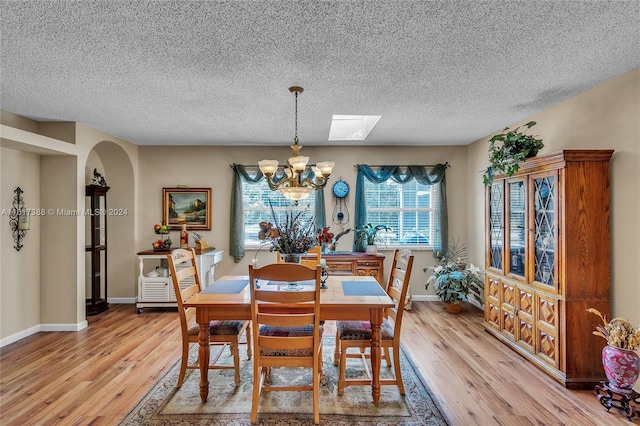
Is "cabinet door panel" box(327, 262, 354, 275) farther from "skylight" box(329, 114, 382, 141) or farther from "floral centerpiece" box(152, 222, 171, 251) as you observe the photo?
"floral centerpiece" box(152, 222, 171, 251)

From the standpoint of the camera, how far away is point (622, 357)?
2412mm

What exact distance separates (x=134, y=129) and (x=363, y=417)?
13.7ft

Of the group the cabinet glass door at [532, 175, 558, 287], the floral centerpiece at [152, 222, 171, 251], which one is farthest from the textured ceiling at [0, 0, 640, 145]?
the floral centerpiece at [152, 222, 171, 251]

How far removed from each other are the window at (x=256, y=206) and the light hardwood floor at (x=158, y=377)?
1.82 metres

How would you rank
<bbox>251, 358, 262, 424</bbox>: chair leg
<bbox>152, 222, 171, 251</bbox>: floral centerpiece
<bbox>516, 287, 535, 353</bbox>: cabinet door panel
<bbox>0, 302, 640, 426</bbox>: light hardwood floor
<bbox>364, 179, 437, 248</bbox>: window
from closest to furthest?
<bbox>251, 358, 262, 424</bbox>: chair leg < <bbox>0, 302, 640, 426</bbox>: light hardwood floor < <bbox>516, 287, 535, 353</bbox>: cabinet door panel < <bbox>152, 222, 171, 251</bbox>: floral centerpiece < <bbox>364, 179, 437, 248</bbox>: window

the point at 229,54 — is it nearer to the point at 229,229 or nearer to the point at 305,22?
the point at 305,22

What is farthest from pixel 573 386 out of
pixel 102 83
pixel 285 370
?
pixel 102 83

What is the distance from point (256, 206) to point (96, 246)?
7.58 feet

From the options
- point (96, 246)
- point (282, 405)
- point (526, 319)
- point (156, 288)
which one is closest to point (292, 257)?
point (282, 405)

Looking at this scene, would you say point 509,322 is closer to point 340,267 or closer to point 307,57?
point 340,267

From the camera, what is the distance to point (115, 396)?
2.65 meters

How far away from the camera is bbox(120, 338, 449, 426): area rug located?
7.62 ft

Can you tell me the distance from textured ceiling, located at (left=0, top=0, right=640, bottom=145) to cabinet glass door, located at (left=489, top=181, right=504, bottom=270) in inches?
33.1

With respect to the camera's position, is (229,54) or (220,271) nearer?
(229,54)
